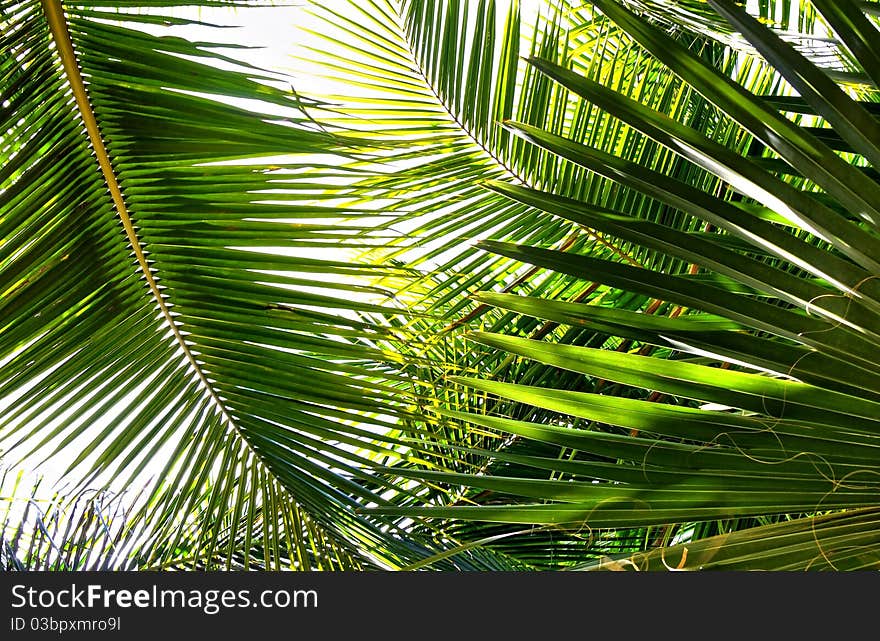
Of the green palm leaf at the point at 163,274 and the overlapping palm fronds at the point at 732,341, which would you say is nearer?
the overlapping palm fronds at the point at 732,341

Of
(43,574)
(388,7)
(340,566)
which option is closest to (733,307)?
(43,574)

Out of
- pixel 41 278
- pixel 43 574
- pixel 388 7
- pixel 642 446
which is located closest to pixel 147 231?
pixel 41 278

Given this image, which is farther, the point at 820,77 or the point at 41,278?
the point at 41,278

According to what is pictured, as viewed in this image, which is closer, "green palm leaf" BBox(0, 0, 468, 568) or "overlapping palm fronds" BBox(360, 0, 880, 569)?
"overlapping palm fronds" BBox(360, 0, 880, 569)

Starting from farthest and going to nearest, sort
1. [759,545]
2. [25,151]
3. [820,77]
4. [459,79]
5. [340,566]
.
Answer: [459,79] < [340,566] < [25,151] < [759,545] < [820,77]

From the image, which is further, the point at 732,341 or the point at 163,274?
the point at 163,274

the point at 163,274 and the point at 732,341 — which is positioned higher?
the point at 163,274

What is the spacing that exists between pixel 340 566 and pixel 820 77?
3.07ft

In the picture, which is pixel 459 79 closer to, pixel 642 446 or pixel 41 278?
pixel 41 278

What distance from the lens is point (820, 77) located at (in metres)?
0.37

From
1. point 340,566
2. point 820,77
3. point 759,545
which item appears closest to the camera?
point 820,77

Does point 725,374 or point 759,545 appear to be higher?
point 725,374

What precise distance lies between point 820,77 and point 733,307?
0.12m

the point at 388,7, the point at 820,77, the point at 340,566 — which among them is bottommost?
the point at 340,566
